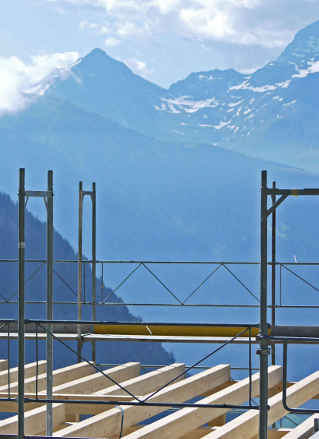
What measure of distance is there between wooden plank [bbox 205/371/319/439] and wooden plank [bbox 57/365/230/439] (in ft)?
2.70

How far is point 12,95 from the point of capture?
11400 centimetres

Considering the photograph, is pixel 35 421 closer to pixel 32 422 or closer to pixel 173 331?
pixel 32 422

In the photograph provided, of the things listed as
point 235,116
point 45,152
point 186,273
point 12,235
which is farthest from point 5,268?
point 235,116

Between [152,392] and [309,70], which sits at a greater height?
[309,70]

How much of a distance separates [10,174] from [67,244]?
30013mm

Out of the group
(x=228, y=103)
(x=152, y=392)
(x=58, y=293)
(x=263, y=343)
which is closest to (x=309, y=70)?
(x=228, y=103)

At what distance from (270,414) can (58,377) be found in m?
2.77

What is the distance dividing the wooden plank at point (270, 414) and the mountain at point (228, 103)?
92.3m

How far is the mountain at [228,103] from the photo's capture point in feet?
333

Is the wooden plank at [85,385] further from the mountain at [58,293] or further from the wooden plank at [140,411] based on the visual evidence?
the mountain at [58,293]

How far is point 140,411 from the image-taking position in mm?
6750

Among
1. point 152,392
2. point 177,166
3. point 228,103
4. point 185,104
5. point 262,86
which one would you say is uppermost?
point 262,86

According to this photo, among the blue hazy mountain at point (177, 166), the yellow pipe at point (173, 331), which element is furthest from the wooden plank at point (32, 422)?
the blue hazy mountain at point (177, 166)

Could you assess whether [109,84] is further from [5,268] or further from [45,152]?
[5,268]
